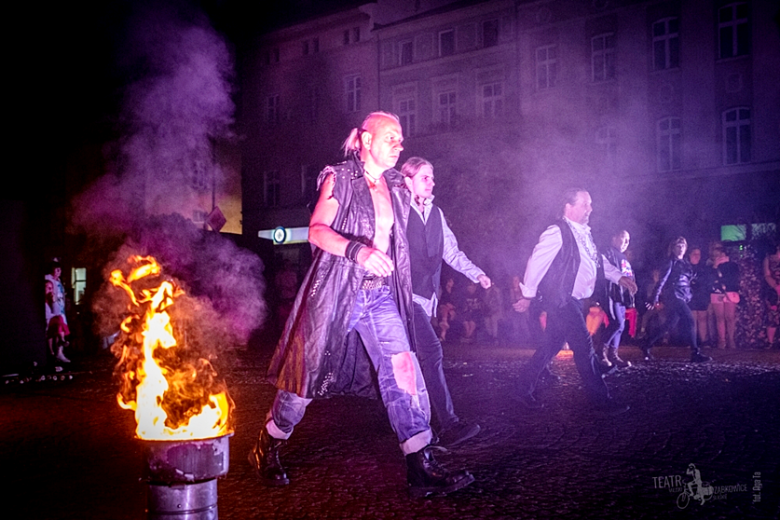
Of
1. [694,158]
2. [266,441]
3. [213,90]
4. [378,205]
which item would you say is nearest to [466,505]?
[266,441]

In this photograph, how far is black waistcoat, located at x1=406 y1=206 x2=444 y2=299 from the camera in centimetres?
506

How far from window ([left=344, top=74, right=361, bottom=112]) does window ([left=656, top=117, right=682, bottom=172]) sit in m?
15.0

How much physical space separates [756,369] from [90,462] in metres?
7.91

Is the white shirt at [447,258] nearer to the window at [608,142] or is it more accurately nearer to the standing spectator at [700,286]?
the standing spectator at [700,286]

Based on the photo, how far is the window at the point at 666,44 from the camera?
77.2ft

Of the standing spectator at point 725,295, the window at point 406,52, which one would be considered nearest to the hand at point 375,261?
the standing spectator at point 725,295

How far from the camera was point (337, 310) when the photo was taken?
11.9ft

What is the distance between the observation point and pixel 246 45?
3566 cm

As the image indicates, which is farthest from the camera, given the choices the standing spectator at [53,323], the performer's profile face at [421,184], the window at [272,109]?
the window at [272,109]

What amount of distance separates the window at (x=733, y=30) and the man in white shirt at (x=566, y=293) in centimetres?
1986

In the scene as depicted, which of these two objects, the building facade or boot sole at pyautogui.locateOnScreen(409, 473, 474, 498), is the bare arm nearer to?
boot sole at pyautogui.locateOnScreen(409, 473, 474, 498)

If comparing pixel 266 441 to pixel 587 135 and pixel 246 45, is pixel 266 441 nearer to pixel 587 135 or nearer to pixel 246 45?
pixel 587 135

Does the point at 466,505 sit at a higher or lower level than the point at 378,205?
lower

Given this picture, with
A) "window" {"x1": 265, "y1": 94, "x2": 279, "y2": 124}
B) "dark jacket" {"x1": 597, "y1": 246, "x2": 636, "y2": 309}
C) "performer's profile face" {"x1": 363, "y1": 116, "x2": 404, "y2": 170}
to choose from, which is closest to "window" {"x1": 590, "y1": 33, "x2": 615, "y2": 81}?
"window" {"x1": 265, "y1": 94, "x2": 279, "y2": 124}
